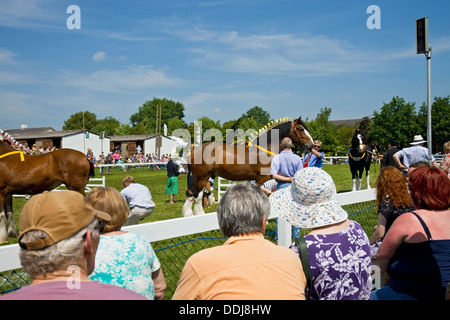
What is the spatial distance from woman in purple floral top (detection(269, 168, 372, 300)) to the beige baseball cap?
4.19 ft

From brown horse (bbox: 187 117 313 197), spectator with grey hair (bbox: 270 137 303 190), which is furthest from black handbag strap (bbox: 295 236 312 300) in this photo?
brown horse (bbox: 187 117 313 197)

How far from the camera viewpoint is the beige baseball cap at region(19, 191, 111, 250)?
147 cm

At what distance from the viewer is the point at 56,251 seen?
149 cm

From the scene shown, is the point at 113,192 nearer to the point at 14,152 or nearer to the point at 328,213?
the point at 328,213

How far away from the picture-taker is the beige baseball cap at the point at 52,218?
1.47 m

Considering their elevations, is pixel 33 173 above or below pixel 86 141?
below

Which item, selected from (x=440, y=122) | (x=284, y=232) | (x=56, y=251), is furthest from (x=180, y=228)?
(x=440, y=122)

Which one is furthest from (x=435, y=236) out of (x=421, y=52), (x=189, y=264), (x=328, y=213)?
(x=421, y=52)

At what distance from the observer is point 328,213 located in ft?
7.65

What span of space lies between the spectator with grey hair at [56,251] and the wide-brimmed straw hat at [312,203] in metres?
1.27

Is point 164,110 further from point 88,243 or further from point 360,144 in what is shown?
point 88,243

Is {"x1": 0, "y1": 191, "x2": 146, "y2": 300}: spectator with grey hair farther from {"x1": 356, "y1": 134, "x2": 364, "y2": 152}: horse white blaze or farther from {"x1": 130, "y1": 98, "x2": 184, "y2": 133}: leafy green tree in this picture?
{"x1": 130, "y1": 98, "x2": 184, "y2": 133}: leafy green tree

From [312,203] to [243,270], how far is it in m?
0.86

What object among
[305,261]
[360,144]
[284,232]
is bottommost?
[284,232]
